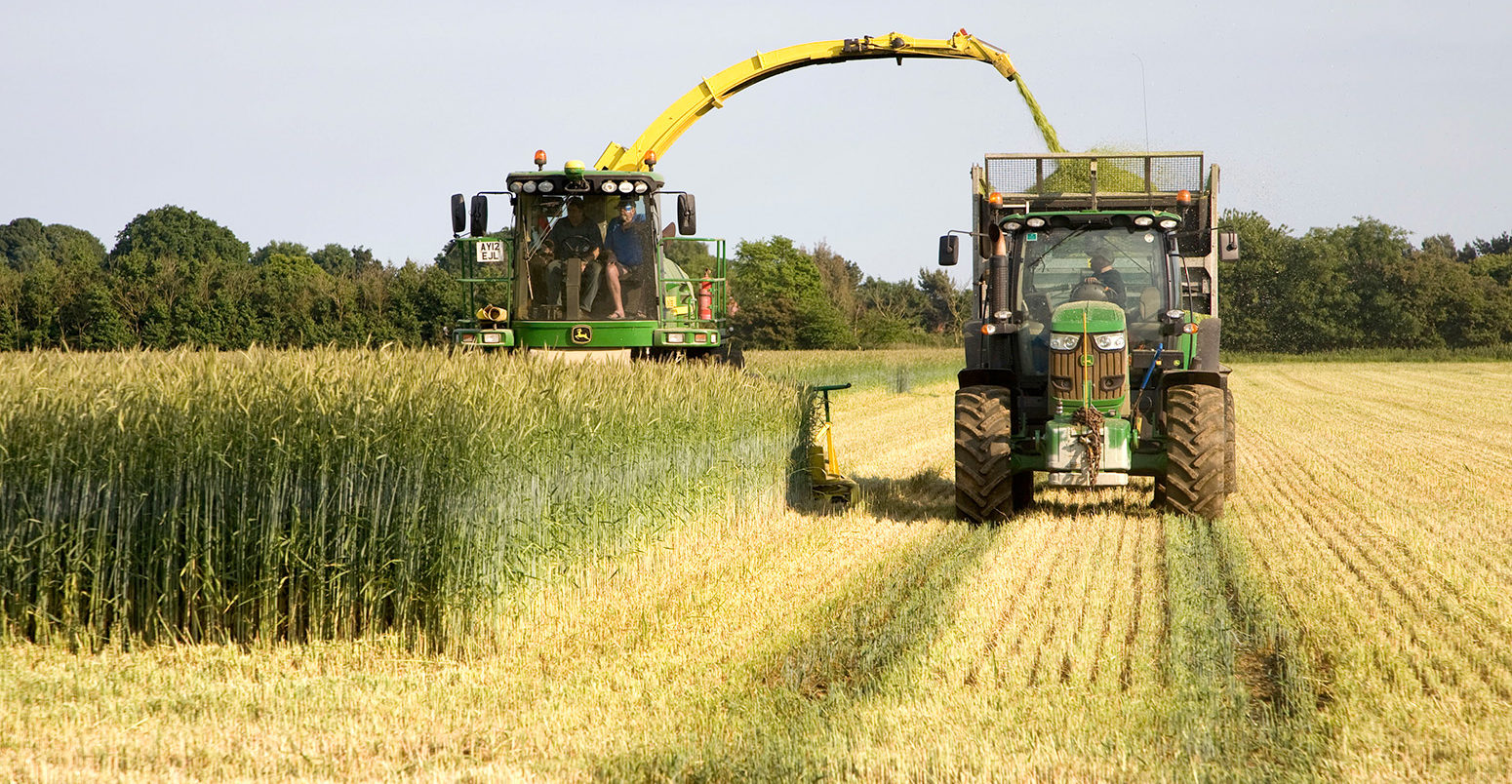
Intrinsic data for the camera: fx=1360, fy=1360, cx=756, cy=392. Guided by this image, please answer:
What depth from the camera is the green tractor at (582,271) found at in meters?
12.4

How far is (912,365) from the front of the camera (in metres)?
35.6

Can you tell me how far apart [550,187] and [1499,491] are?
882cm

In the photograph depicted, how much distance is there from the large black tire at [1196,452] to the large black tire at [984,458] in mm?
1208

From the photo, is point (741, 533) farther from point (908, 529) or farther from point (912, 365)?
point (912, 365)

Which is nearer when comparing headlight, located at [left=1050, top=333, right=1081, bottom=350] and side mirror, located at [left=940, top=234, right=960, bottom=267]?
headlight, located at [left=1050, top=333, right=1081, bottom=350]

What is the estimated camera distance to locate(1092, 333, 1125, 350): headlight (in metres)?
10.1

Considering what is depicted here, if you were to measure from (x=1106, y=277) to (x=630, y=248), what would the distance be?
435cm

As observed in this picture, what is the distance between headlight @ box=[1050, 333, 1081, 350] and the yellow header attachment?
611 centimetres

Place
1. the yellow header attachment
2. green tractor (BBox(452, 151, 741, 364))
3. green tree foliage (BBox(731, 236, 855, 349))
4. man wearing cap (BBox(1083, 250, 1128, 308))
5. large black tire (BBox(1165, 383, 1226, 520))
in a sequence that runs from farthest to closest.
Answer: green tree foliage (BBox(731, 236, 855, 349))
the yellow header attachment
green tractor (BBox(452, 151, 741, 364))
man wearing cap (BBox(1083, 250, 1128, 308))
large black tire (BBox(1165, 383, 1226, 520))

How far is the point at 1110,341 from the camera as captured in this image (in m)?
10.1

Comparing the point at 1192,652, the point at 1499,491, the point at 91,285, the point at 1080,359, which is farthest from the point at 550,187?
the point at 91,285

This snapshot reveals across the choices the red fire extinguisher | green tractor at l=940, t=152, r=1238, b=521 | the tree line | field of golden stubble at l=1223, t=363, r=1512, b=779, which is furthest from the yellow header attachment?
the tree line

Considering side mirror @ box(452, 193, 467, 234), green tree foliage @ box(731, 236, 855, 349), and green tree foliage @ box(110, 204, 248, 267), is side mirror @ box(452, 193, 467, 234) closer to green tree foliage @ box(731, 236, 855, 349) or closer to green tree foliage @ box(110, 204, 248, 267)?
green tree foliage @ box(731, 236, 855, 349)

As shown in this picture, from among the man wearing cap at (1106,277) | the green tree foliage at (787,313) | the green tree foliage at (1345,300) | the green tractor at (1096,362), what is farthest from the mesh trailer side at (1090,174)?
the green tree foliage at (1345,300)
